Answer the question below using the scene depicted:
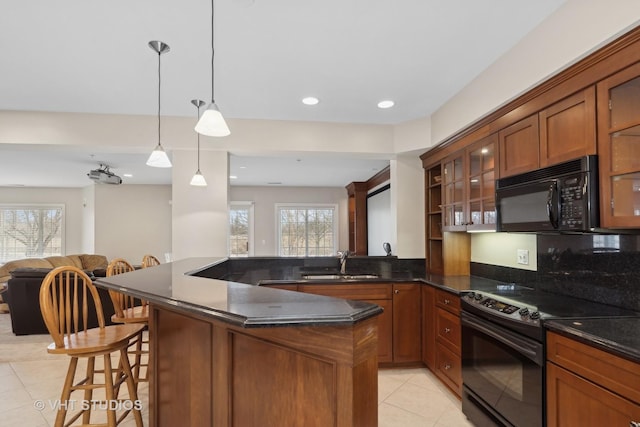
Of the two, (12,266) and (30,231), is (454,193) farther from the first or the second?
(30,231)

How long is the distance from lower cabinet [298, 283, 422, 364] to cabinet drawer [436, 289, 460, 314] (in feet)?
1.21

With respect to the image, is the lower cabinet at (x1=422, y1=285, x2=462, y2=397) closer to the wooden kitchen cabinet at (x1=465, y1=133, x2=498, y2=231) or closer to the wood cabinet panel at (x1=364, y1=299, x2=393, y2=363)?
the wood cabinet panel at (x1=364, y1=299, x2=393, y2=363)

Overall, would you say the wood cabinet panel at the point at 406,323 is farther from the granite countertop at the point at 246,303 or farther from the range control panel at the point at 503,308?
the granite countertop at the point at 246,303

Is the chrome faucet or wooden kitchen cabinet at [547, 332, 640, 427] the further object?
the chrome faucet

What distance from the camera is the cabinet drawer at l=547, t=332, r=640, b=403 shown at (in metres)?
1.32

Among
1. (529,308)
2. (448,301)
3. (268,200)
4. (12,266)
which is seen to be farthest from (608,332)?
(12,266)

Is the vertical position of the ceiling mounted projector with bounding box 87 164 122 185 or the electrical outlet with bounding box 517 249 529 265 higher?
the ceiling mounted projector with bounding box 87 164 122 185

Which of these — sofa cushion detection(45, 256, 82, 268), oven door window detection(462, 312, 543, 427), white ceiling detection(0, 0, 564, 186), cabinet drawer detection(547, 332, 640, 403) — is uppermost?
white ceiling detection(0, 0, 564, 186)

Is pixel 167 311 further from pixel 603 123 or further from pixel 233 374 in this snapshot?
pixel 603 123

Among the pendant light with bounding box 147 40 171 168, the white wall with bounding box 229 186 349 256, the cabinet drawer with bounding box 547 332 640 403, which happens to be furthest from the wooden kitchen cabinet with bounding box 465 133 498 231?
the white wall with bounding box 229 186 349 256

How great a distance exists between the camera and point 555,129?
2.06m

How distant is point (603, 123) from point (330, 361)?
173 cm

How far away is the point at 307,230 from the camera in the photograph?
8.67 metres

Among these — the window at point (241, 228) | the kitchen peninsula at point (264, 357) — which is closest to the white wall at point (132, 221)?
the window at point (241, 228)
